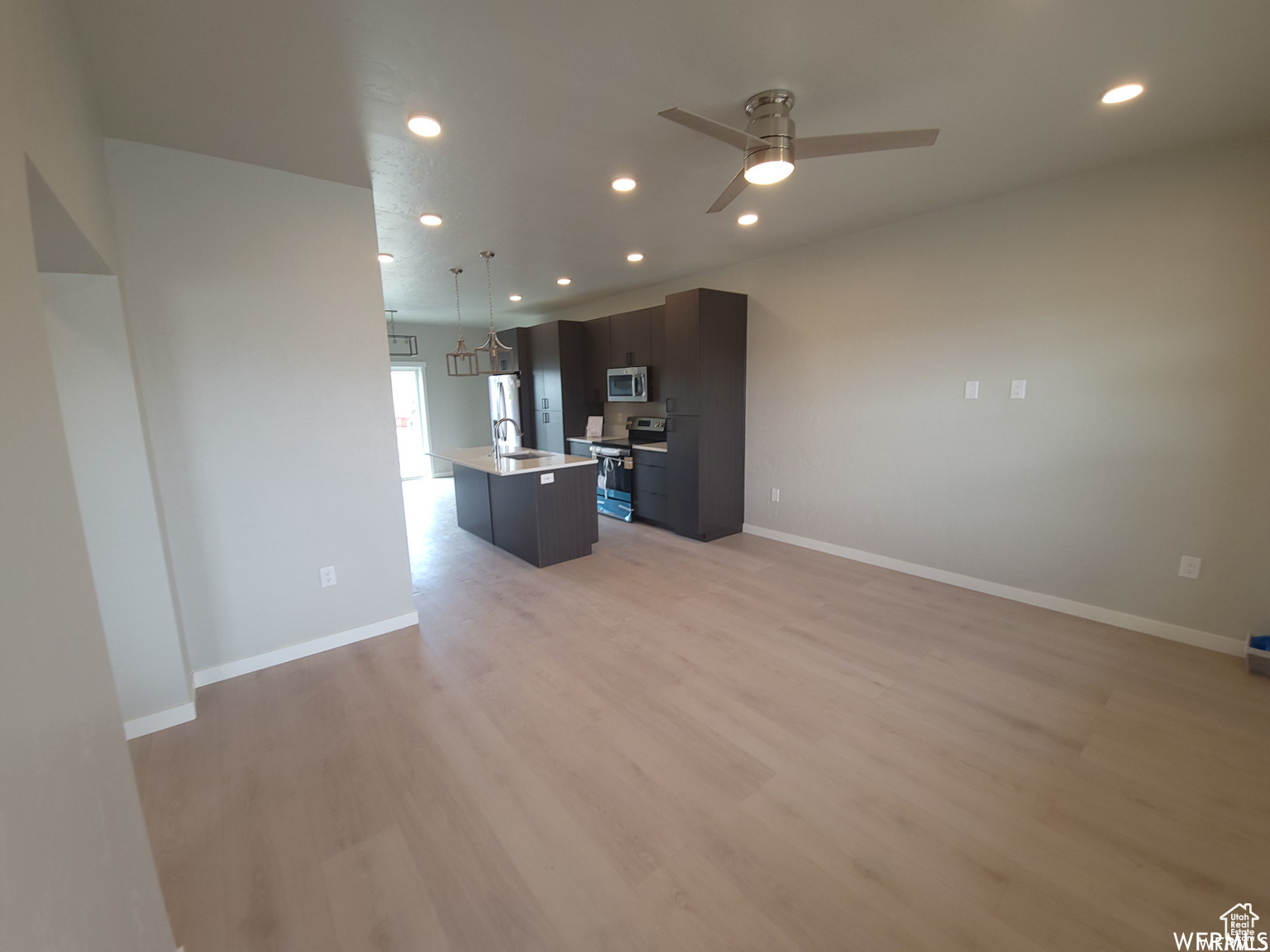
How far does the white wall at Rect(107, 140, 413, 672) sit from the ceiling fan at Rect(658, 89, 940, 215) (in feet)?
6.69

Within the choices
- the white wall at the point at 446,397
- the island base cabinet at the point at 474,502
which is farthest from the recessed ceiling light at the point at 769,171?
the white wall at the point at 446,397

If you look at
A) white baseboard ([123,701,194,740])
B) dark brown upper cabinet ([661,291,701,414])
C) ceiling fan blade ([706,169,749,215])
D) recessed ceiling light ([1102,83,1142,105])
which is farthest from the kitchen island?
recessed ceiling light ([1102,83,1142,105])

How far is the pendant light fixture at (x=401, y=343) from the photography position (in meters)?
7.54

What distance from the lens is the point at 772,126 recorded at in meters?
1.94

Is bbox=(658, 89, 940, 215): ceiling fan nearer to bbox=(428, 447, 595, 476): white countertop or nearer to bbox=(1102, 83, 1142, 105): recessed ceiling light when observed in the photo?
bbox=(1102, 83, 1142, 105): recessed ceiling light

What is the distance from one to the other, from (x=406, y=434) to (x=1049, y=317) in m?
8.15

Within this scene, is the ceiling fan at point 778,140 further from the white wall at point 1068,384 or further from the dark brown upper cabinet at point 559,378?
the dark brown upper cabinet at point 559,378

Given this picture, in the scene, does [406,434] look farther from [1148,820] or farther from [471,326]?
[1148,820]

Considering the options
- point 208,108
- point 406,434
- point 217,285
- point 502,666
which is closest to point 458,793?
point 502,666

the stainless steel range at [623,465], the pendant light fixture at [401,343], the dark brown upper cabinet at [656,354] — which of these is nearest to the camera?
the dark brown upper cabinet at [656,354]

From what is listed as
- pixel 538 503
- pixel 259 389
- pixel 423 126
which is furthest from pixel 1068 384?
pixel 259 389

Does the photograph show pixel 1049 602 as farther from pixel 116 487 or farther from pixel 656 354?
pixel 116 487

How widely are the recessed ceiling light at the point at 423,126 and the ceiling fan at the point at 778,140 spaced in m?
1.08

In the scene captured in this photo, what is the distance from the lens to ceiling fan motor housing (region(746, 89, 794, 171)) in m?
1.90
